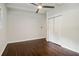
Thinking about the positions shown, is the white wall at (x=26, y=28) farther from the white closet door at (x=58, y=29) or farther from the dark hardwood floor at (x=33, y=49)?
the white closet door at (x=58, y=29)

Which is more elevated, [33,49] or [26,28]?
[26,28]

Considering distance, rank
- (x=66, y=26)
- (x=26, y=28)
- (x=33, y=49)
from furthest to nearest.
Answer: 1. (x=66, y=26)
2. (x=33, y=49)
3. (x=26, y=28)

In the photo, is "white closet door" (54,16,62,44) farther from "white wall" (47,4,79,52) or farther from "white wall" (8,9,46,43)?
"white wall" (8,9,46,43)

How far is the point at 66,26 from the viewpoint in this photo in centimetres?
311

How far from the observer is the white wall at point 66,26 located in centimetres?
271

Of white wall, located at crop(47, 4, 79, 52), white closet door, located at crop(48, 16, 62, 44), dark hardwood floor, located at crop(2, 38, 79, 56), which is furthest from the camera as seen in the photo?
white closet door, located at crop(48, 16, 62, 44)

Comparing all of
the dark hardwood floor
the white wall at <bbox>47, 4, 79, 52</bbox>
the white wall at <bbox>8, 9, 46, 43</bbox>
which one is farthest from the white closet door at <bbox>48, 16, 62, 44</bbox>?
the white wall at <bbox>8, 9, 46, 43</bbox>

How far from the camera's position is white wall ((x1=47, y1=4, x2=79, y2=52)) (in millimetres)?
2709

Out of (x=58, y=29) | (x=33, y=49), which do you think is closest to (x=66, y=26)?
(x=58, y=29)

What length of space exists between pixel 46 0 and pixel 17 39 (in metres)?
2.06

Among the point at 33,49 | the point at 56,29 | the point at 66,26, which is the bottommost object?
the point at 33,49

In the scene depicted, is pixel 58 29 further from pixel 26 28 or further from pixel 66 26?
pixel 26 28

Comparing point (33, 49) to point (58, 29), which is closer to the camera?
point (33, 49)

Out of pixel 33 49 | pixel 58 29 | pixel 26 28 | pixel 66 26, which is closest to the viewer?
pixel 26 28
